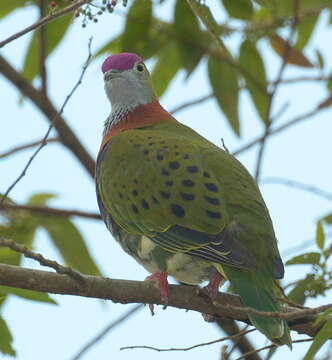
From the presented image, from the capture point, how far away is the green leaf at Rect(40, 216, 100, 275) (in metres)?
5.06

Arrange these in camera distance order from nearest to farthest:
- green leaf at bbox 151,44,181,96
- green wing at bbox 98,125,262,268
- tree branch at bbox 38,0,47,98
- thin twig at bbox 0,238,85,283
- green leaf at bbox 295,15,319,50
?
1. thin twig at bbox 0,238,85,283
2. green wing at bbox 98,125,262,268
3. tree branch at bbox 38,0,47,98
4. green leaf at bbox 151,44,181,96
5. green leaf at bbox 295,15,319,50

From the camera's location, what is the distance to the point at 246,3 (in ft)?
15.0

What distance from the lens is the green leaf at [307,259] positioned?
392cm

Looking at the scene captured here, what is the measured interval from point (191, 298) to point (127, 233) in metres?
0.67

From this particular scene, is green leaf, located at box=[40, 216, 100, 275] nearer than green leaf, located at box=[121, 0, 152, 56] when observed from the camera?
No

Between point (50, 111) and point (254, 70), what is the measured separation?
1.19 meters

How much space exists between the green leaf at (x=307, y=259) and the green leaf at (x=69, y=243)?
1.47m

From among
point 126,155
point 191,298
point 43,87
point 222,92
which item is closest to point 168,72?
point 222,92

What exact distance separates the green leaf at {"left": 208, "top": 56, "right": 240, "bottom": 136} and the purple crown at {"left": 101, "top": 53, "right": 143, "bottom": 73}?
0.50 metres

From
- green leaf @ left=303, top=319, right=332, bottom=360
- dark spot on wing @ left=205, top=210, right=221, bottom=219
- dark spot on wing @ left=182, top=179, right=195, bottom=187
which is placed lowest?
green leaf @ left=303, top=319, right=332, bottom=360

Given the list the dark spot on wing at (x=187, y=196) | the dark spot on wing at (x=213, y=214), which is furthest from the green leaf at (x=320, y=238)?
the dark spot on wing at (x=187, y=196)

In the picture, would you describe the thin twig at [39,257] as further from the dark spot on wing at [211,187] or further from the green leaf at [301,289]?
the green leaf at [301,289]

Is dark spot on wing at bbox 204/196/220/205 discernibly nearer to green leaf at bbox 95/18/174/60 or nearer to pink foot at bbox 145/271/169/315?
pink foot at bbox 145/271/169/315

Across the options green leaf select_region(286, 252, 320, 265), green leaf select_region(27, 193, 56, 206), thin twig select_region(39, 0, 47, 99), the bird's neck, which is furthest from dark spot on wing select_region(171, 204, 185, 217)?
green leaf select_region(27, 193, 56, 206)
